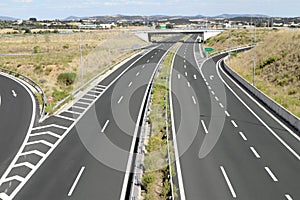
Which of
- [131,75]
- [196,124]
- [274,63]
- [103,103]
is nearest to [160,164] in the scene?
[196,124]

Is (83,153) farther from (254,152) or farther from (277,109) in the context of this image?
(277,109)

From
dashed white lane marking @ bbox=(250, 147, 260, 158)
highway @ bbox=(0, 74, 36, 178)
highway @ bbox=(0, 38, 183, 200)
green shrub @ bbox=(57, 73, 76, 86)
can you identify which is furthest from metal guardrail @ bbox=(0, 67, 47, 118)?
dashed white lane marking @ bbox=(250, 147, 260, 158)

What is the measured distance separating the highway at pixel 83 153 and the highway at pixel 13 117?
856 mm

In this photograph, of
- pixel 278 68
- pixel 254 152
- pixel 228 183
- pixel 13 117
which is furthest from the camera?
pixel 278 68

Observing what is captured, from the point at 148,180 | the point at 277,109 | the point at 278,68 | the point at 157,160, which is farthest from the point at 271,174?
the point at 278,68

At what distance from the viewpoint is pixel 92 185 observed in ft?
58.7

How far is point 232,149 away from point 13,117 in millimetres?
18639

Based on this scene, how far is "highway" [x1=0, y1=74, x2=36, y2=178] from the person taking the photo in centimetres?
2292

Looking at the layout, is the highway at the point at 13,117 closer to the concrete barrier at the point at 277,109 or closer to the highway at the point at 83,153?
the highway at the point at 83,153

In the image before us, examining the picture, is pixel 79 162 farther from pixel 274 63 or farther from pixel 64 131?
pixel 274 63

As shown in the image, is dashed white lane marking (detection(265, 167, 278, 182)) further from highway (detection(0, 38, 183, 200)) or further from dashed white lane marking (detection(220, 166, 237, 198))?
highway (detection(0, 38, 183, 200))

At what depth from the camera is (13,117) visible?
30.2 meters

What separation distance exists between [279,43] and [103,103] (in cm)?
4534

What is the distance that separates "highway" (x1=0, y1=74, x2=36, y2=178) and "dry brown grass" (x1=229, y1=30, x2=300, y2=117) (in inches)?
926
